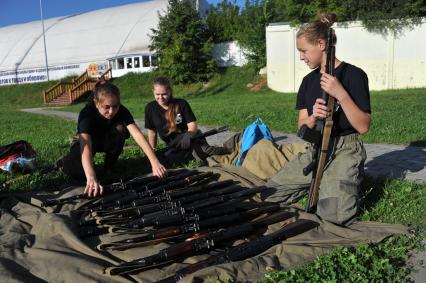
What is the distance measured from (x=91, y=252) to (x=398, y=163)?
4.54 metres

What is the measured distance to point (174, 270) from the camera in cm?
304

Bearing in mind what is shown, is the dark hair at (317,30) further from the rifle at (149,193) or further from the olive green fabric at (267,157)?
the rifle at (149,193)

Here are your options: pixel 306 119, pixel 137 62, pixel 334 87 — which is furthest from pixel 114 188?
pixel 137 62

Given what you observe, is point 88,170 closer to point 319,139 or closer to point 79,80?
point 319,139

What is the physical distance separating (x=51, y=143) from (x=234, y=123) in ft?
14.3

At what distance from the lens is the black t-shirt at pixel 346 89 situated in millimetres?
3859

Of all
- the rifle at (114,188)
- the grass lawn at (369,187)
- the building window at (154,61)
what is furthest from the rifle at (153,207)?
the building window at (154,61)

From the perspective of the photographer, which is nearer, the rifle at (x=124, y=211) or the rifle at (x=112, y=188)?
the rifle at (x=124, y=211)

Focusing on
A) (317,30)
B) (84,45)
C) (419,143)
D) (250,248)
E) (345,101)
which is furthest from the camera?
(84,45)

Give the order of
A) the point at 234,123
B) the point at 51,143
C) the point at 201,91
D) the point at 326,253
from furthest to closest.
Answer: the point at 201,91
the point at 234,123
the point at 51,143
the point at 326,253

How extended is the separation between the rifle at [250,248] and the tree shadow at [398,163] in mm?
2286

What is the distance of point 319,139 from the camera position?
4.05 m

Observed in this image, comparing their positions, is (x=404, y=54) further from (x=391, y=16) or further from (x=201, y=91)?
(x=201, y=91)

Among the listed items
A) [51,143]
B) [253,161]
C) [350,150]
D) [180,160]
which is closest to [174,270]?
[350,150]
